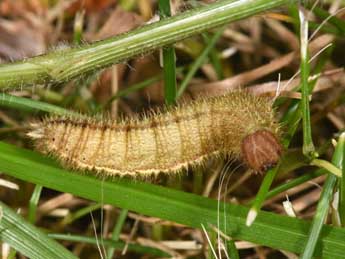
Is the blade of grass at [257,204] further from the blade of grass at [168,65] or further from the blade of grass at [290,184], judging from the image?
the blade of grass at [168,65]

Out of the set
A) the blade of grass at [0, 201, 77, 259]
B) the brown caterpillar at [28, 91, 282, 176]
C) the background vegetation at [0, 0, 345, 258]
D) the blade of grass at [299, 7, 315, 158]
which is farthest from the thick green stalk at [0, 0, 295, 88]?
the blade of grass at [0, 201, 77, 259]

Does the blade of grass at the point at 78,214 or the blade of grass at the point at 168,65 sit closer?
the blade of grass at the point at 168,65

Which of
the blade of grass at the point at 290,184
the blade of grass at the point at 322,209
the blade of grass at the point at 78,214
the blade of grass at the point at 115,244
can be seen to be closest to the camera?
the blade of grass at the point at 322,209

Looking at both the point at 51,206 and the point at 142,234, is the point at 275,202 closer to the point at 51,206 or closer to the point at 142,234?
the point at 142,234

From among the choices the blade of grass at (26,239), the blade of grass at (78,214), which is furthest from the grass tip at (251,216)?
the blade of grass at (78,214)

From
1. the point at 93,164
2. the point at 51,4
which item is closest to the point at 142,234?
the point at 93,164
